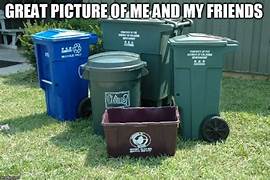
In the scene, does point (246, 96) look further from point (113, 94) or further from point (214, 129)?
point (113, 94)

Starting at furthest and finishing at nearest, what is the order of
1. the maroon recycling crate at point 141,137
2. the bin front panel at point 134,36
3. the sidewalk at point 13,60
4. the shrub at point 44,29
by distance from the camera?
the sidewalk at point 13,60
the shrub at point 44,29
the bin front panel at point 134,36
the maroon recycling crate at point 141,137

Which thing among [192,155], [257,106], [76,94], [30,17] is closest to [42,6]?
[30,17]

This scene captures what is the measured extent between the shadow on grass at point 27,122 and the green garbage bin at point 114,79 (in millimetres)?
960

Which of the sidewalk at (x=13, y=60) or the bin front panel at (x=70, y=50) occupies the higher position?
the bin front panel at (x=70, y=50)

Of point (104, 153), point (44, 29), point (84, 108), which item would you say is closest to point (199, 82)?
point (104, 153)

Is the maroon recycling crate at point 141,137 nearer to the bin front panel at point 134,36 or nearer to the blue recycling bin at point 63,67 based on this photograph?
the bin front panel at point 134,36

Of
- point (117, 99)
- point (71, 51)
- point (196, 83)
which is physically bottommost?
point (117, 99)

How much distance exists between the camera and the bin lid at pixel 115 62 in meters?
4.42

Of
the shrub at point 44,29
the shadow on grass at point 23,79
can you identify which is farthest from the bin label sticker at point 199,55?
the shadow on grass at point 23,79

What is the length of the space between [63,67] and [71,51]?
23 cm

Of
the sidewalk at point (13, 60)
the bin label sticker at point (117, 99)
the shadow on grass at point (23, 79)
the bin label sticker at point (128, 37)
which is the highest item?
the bin label sticker at point (128, 37)

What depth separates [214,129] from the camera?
15.1ft

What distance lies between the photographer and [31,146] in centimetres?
457

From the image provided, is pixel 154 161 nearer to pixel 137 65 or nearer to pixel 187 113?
pixel 187 113
